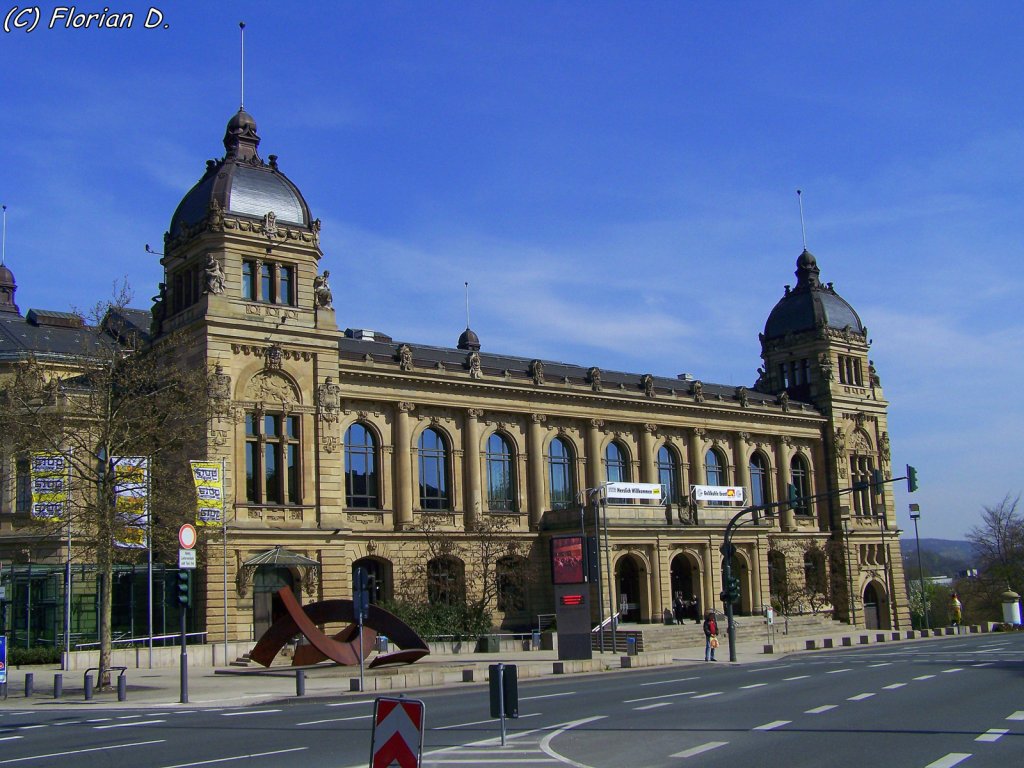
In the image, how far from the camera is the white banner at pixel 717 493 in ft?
225

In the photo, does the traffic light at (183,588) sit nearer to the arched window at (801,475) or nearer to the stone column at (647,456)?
the stone column at (647,456)

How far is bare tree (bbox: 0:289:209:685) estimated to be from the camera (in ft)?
113

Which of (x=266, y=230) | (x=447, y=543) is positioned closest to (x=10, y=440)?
(x=266, y=230)

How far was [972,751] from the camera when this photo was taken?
16.2 meters

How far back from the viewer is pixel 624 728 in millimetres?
20234

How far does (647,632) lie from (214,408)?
27002 millimetres

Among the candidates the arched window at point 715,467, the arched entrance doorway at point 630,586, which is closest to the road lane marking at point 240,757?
the arched entrance doorway at point 630,586

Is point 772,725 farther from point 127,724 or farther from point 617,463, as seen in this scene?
point 617,463

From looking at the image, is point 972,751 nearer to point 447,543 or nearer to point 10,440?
point 10,440

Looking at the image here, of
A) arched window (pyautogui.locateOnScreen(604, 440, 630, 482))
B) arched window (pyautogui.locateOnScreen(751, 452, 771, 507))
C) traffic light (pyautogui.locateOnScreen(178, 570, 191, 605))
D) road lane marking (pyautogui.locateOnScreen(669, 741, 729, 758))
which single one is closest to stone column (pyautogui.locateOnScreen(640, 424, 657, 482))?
arched window (pyautogui.locateOnScreen(604, 440, 630, 482))

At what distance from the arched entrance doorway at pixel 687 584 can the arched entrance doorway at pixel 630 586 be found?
2.11 m

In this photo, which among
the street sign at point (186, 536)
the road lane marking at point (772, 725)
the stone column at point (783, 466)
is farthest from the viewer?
the stone column at point (783, 466)

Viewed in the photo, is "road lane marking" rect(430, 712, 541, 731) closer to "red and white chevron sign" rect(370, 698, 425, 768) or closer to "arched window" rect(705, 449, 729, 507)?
"red and white chevron sign" rect(370, 698, 425, 768)

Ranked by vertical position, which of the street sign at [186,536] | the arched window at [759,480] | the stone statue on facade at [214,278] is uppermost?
the stone statue on facade at [214,278]
